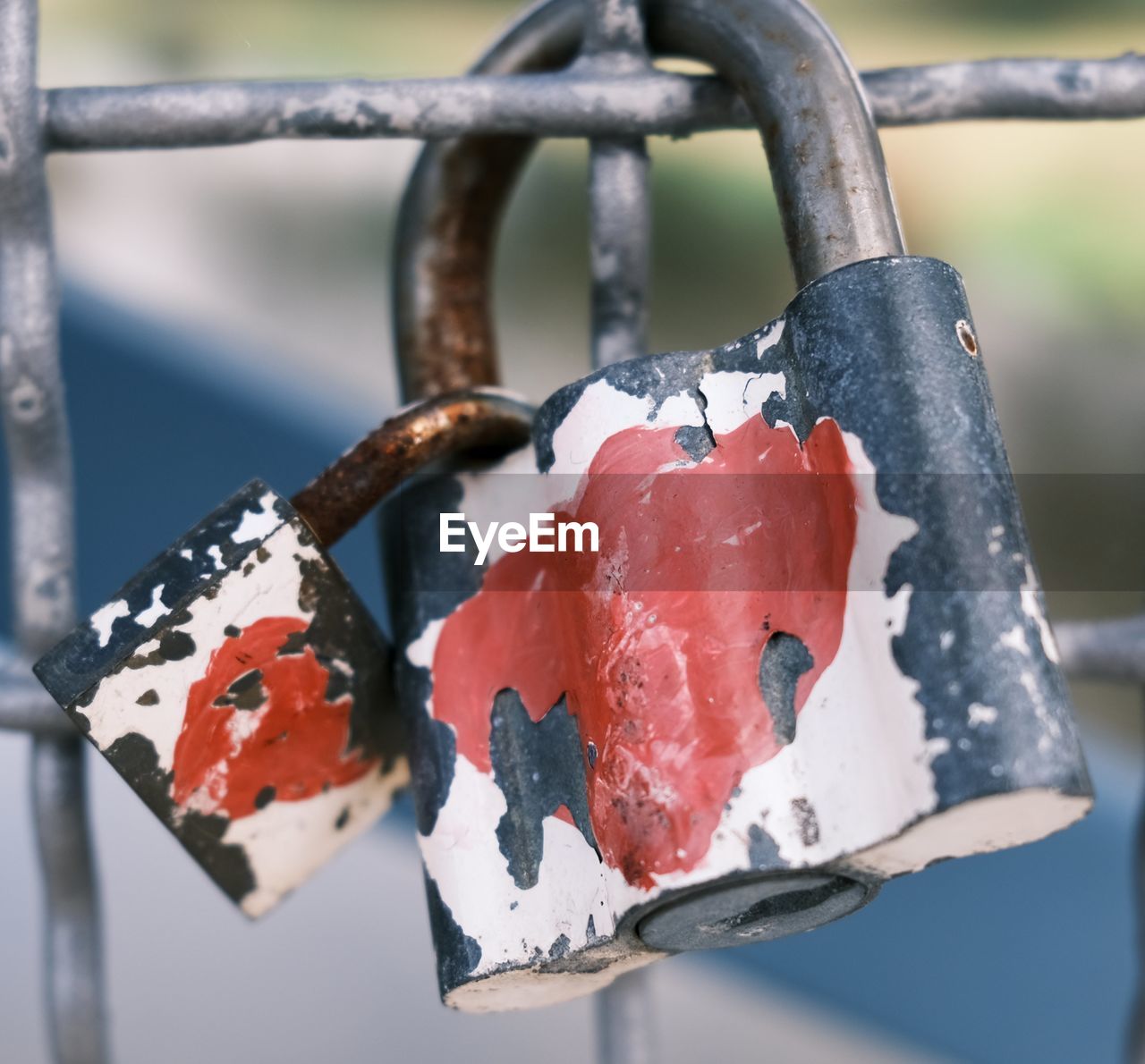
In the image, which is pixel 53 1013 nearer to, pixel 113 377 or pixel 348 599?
pixel 348 599

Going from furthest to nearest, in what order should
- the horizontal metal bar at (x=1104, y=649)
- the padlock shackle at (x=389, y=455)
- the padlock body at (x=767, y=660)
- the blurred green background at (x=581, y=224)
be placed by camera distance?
the blurred green background at (x=581, y=224) < the horizontal metal bar at (x=1104, y=649) < the padlock shackle at (x=389, y=455) < the padlock body at (x=767, y=660)

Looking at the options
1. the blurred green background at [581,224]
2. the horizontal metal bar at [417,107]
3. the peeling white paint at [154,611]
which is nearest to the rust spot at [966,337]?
the horizontal metal bar at [417,107]

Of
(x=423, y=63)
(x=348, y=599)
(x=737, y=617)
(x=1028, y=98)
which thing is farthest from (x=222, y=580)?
(x=423, y=63)

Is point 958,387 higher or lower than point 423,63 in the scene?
lower

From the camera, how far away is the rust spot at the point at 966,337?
34 centimetres

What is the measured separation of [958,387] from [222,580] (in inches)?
9.5

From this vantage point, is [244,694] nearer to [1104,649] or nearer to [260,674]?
[260,674]

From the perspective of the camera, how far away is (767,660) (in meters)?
0.35

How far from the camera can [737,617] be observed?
36 cm

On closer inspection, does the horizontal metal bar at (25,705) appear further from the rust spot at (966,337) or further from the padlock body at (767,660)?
the rust spot at (966,337)

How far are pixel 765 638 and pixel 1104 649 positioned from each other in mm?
252

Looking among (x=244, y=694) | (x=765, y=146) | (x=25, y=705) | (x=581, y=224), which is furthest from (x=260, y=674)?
(x=581, y=224)

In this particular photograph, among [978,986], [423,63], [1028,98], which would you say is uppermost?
[423,63]

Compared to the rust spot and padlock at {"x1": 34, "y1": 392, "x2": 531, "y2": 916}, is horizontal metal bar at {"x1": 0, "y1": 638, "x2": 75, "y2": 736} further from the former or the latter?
the rust spot
